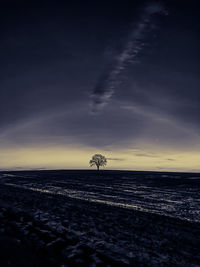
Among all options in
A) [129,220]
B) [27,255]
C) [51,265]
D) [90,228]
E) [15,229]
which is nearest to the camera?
[51,265]

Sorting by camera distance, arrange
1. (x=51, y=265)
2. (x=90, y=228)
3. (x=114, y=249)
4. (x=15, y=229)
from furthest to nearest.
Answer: (x=90, y=228)
(x=15, y=229)
(x=114, y=249)
(x=51, y=265)

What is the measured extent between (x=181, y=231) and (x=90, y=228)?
400 cm

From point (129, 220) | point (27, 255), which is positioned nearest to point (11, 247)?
point (27, 255)

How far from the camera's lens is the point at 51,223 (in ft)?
26.4

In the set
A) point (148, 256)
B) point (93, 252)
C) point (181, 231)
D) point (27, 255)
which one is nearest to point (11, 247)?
point (27, 255)

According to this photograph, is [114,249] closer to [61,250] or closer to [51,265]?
[61,250]

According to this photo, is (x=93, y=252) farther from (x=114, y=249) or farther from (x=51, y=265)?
(x=51, y=265)

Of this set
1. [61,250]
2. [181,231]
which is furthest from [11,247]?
[181,231]

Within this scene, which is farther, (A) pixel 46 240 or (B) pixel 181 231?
(B) pixel 181 231

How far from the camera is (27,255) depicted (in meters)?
4.96

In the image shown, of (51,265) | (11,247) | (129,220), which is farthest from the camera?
(129,220)

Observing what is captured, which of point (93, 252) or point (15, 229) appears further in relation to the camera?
point (15, 229)

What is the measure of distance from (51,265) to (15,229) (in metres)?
3.30

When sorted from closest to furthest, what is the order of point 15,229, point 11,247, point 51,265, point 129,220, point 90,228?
point 51,265
point 11,247
point 15,229
point 90,228
point 129,220
